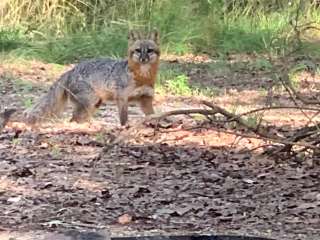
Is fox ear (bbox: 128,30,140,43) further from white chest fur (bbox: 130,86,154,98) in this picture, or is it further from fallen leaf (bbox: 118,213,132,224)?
fallen leaf (bbox: 118,213,132,224)

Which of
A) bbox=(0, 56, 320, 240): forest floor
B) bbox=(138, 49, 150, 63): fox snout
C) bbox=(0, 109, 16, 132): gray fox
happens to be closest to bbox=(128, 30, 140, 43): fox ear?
bbox=(138, 49, 150, 63): fox snout

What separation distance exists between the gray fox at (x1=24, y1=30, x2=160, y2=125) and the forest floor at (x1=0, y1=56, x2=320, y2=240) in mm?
197

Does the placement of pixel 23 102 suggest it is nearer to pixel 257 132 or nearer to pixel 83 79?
pixel 83 79

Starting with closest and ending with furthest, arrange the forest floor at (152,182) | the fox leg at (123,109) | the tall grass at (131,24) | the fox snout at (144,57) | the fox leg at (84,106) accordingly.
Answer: the forest floor at (152,182) → the fox leg at (123,109) → the fox leg at (84,106) → the fox snout at (144,57) → the tall grass at (131,24)

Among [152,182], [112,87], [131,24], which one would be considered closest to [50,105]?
[112,87]

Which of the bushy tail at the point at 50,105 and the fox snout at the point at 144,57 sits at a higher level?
the fox snout at the point at 144,57

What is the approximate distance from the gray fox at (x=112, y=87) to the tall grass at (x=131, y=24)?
14.9ft

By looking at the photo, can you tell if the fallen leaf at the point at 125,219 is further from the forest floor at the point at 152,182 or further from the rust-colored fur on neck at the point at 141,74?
the rust-colored fur on neck at the point at 141,74

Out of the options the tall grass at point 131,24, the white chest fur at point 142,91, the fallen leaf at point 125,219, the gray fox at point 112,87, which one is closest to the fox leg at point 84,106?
the gray fox at point 112,87

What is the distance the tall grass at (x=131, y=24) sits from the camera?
14297mm

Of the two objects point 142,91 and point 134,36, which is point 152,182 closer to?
point 142,91

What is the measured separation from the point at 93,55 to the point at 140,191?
8188 mm

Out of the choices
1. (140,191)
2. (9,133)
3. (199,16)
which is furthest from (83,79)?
(199,16)

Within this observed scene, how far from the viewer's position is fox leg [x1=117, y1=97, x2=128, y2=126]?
28.2 feet
